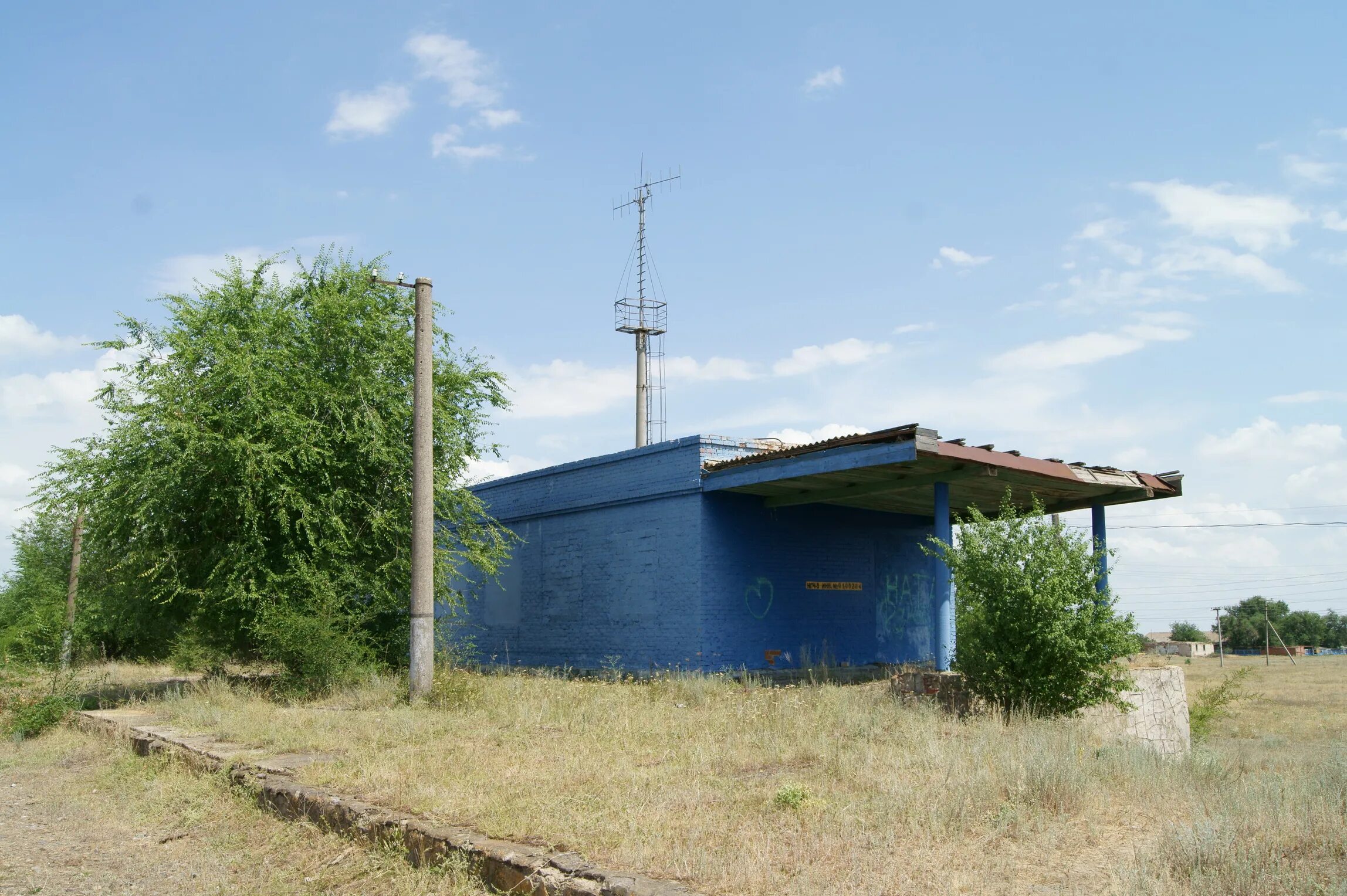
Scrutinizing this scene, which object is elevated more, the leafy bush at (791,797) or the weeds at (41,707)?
the leafy bush at (791,797)

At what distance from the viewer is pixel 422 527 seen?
1423 cm

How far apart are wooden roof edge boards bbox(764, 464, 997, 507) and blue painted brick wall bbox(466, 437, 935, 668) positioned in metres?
0.69

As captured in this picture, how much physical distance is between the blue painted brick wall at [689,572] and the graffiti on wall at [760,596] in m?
0.03

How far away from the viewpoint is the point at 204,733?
39.0 feet

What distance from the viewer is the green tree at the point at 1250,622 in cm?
9938

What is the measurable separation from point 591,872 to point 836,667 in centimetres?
1535

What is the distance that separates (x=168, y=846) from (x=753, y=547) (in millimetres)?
12943

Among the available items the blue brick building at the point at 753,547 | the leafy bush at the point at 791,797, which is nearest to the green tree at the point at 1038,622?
the blue brick building at the point at 753,547

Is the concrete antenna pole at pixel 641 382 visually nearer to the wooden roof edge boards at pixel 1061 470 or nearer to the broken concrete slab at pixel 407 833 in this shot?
the wooden roof edge boards at pixel 1061 470

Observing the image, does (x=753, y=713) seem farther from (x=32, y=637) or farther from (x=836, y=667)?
(x=32, y=637)

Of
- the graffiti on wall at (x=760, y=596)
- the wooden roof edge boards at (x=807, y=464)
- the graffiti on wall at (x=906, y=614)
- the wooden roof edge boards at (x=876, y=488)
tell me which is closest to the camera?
the wooden roof edge boards at (x=807, y=464)

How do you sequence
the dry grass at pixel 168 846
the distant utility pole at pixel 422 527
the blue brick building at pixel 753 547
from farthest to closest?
the blue brick building at pixel 753 547
the distant utility pole at pixel 422 527
the dry grass at pixel 168 846

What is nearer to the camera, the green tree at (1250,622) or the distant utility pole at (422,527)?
the distant utility pole at (422,527)

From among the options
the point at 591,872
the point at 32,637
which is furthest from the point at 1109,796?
the point at 32,637
